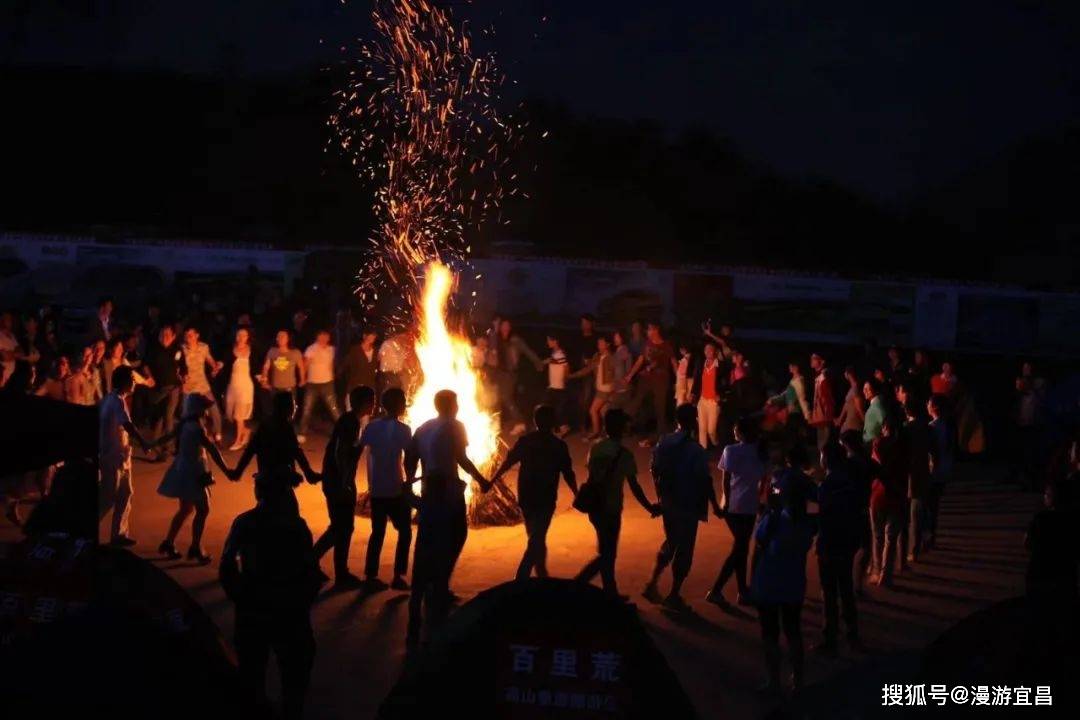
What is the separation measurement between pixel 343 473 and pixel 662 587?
9.63ft

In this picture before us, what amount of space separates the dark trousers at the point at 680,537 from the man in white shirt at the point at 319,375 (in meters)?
7.98

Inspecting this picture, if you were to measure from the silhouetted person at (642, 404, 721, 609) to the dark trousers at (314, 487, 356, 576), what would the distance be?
8.20 feet

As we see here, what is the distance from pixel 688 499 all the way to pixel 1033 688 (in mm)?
4561

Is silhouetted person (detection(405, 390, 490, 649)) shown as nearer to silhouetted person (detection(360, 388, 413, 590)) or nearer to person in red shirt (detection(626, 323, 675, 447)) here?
silhouetted person (detection(360, 388, 413, 590))

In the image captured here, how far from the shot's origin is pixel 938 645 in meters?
5.40

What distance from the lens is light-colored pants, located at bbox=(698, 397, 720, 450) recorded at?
1644 centimetres

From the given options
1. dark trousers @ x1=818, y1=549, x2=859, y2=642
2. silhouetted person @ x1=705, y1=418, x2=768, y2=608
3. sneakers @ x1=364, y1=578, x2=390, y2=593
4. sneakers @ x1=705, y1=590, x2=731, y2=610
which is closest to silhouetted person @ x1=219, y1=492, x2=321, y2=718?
sneakers @ x1=364, y1=578, x2=390, y2=593

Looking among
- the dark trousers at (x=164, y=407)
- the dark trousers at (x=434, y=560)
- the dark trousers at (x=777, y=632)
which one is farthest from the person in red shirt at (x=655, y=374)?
the dark trousers at (x=777, y=632)

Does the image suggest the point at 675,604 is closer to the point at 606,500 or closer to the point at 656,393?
the point at 606,500

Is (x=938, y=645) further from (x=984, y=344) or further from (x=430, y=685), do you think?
(x=984, y=344)

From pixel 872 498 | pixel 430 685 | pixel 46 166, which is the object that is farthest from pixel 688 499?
pixel 46 166

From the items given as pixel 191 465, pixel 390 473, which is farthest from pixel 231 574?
pixel 191 465

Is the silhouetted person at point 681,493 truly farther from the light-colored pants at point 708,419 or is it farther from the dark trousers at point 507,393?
the dark trousers at point 507,393

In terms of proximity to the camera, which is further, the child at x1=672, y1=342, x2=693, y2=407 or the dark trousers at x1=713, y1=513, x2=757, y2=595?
the child at x1=672, y1=342, x2=693, y2=407
